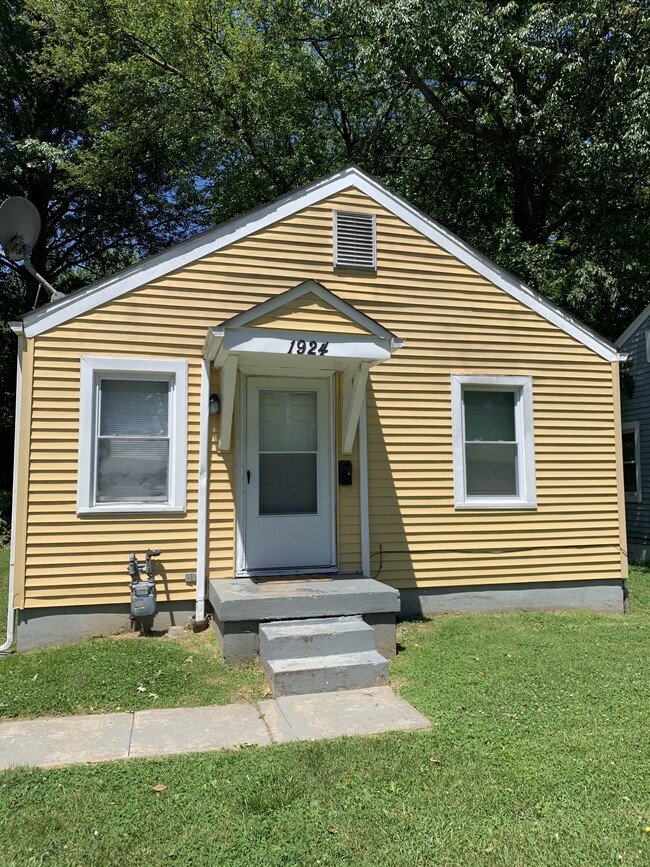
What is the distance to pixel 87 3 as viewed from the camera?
50.3ft

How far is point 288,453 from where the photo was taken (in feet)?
23.4

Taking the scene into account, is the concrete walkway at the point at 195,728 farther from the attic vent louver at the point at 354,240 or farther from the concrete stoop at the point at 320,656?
the attic vent louver at the point at 354,240

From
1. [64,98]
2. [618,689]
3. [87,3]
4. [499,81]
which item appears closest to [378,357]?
[618,689]

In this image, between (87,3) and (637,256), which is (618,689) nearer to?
(637,256)

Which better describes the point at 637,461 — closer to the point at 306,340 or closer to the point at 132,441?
the point at 306,340

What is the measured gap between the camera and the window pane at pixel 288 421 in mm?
7102

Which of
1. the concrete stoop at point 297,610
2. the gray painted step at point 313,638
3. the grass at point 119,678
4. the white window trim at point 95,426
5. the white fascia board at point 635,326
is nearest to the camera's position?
the grass at point 119,678

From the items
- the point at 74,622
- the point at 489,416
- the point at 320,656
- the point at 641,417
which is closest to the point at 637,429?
the point at 641,417

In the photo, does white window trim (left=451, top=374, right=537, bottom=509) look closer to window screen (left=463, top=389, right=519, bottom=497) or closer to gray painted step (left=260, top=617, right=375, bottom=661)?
→ window screen (left=463, top=389, right=519, bottom=497)

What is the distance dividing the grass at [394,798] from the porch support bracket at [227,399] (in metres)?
3.25

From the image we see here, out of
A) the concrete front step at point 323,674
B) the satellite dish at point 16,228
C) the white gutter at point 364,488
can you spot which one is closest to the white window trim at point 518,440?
the white gutter at point 364,488

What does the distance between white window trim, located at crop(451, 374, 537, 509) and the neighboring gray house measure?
778cm

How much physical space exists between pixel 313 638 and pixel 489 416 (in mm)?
3896

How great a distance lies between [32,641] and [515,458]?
19.0ft
